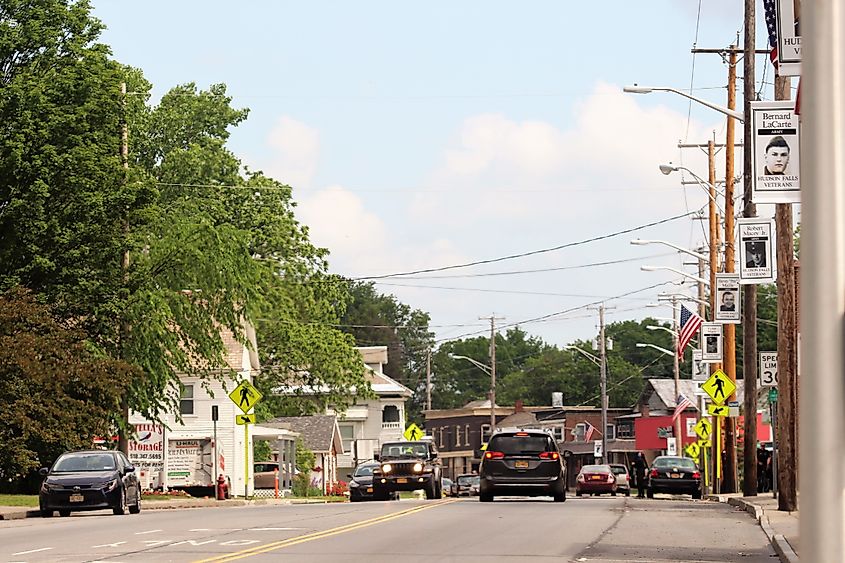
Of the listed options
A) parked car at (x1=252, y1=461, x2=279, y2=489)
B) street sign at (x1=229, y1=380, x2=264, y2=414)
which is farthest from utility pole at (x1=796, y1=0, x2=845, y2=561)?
parked car at (x1=252, y1=461, x2=279, y2=489)

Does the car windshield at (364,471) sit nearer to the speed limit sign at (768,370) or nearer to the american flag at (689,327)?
the american flag at (689,327)

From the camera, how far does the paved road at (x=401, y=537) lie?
1809 cm

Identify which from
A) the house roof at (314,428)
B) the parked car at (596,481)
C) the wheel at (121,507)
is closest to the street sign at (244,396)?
the wheel at (121,507)

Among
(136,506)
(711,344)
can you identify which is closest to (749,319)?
(711,344)

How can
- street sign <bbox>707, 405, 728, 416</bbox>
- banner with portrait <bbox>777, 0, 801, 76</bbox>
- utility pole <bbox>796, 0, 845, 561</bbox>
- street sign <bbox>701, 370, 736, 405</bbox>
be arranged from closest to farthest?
A: 1. utility pole <bbox>796, 0, 845, 561</bbox>
2. banner with portrait <bbox>777, 0, 801, 76</bbox>
3. street sign <bbox>701, 370, 736, 405</bbox>
4. street sign <bbox>707, 405, 728, 416</bbox>

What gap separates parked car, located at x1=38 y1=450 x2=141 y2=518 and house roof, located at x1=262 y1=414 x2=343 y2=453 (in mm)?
54790

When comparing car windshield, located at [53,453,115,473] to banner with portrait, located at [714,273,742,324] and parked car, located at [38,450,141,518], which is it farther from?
banner with portrait, located at [714,273,742,324]

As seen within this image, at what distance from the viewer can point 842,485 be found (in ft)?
19.2

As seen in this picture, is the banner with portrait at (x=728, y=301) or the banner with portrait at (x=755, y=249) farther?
the banner with portrait at (x=728, y=301)

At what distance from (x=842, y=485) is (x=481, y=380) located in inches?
6128

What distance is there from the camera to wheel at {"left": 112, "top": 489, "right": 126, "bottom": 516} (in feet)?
107

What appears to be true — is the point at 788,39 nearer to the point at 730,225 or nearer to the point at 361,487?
the point at 730,225

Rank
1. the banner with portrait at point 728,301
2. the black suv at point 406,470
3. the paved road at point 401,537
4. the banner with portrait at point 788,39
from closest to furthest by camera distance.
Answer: the banner with portrait at point 788,39 → the paved road at point 401,537 → the banner with portrait at point 728,301 → the black suv at point 406,470

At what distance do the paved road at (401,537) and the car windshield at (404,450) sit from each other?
510 inches
